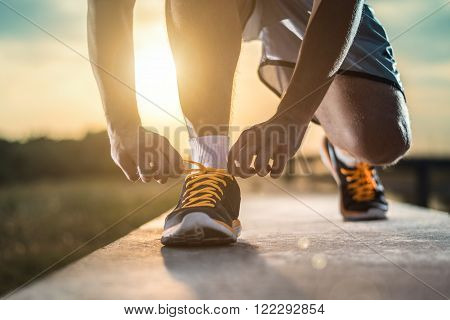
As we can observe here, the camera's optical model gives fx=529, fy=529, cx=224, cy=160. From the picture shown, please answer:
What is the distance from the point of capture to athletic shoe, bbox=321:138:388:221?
2.30 m

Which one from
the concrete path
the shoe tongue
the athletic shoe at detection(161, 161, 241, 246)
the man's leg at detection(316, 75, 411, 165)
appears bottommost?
the concrete path

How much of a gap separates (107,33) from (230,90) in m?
0.45

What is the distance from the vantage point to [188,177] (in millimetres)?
1576

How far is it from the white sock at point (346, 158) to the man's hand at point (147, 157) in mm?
1233

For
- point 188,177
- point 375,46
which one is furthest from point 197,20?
point 375,46

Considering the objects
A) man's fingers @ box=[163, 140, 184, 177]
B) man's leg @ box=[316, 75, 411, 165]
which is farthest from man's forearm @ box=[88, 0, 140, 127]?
man's leg @ box=[316, 75, 411, 165]

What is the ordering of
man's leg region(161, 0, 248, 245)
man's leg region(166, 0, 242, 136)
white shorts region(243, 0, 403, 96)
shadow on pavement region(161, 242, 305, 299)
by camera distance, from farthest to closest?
white shorts region(243, 0, 403, 96)
man's leg region(166, 0, 242, 136)
man's leg region(161, 0, 248, 245)
shadow on pavement region(161, 242, 305, 299)

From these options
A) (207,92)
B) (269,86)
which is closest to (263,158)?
(207,92)

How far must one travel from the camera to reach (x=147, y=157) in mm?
1340

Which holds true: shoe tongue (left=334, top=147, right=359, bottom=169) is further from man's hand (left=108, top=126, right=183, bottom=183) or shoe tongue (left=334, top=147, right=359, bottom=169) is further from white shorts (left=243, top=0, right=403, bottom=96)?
man's hand (left=108, top=126, right=183, bottom=183)

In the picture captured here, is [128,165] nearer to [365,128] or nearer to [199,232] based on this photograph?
[199,232]

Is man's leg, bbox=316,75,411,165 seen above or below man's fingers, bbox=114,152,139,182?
above

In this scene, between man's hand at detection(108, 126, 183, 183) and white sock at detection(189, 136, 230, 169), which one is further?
white sock at detection(189, 136, 230, 169)

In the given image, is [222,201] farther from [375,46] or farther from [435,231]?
[375,46]
